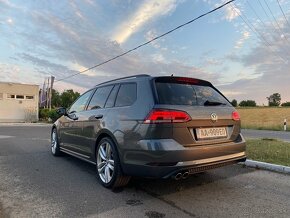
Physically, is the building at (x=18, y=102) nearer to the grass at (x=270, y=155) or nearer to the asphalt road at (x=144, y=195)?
the asphalt road at (x=144, y=195)

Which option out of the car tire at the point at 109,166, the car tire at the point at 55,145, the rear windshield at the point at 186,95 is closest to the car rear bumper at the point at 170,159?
the car tire at the point at 109,166

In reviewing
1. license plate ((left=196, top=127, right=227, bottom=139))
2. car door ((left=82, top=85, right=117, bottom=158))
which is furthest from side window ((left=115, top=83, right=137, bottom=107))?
license plate ((left=196, top=127, right=227, bottom=139))

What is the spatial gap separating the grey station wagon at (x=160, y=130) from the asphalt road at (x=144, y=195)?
399mm

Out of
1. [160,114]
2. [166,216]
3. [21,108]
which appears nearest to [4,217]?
[166,216]

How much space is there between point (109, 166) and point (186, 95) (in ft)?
5.48

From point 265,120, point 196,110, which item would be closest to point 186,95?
point 196,110

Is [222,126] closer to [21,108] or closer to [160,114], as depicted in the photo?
[160,114]

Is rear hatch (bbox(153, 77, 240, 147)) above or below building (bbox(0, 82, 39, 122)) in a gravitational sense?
below

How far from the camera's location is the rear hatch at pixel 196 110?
4.25 m

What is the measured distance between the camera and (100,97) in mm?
5879

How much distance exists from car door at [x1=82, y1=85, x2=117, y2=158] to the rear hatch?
1234 millimetres

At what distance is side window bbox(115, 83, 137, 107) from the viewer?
189 inches

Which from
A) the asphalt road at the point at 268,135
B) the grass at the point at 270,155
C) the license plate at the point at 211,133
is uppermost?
the license plate at the point at 211,133

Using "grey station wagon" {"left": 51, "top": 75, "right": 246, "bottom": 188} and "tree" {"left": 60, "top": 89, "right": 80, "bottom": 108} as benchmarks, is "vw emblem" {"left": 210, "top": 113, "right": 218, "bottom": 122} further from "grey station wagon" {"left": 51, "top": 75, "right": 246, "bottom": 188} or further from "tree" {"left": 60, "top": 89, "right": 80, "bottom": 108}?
"tree" {"left": 60, "top": 89, "right": 80, "bottom": 108}
